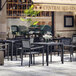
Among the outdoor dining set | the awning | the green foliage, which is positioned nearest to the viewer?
the outdoor dining set

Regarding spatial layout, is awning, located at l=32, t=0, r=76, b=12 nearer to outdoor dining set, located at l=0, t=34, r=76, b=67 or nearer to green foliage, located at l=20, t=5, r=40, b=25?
outdoor dining set, located at l=0, t=34, r=76, b=67

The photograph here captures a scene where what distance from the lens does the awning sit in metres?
14.0

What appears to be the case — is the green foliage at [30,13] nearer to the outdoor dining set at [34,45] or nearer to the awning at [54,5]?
the awning at [54,5]


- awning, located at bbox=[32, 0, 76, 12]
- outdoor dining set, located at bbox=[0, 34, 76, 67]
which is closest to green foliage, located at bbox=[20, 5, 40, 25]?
awning, located at bbox=[32, 0, 76, 12]

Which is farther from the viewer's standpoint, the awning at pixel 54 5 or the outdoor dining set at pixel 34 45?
the awning at pixel 54 5

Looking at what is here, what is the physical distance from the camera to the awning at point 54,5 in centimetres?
1402

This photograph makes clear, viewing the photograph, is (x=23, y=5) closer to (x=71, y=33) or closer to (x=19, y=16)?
(x=19, y=16)

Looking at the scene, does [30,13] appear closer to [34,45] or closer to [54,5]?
[54,5]

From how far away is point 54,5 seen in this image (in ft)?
46.9

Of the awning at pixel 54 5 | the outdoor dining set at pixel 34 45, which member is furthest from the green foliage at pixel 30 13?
the outdoor dining set at pixel 34 45

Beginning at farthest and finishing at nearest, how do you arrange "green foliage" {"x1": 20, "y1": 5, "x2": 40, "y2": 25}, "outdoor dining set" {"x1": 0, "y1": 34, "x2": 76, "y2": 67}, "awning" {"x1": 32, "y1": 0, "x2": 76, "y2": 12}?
1. "green foliage" {"x1": 20, "y1": 5, "x2": 40, "y2": 25}
2. "awning" {"x1": 32, "y1": 0, "x2": 76, "y2": 12}
3. "outdoor dining set" {"x1": 0, "y1": 34, "x2": 76, "y2": 67}

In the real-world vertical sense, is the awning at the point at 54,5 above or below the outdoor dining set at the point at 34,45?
above

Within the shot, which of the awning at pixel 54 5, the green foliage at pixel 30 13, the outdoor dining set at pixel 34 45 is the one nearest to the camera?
the outdoor dining set at pixel 34 45

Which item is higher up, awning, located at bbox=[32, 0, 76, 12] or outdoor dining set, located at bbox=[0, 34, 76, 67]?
awning, located at bbox=[32, 0, 76, 12]
